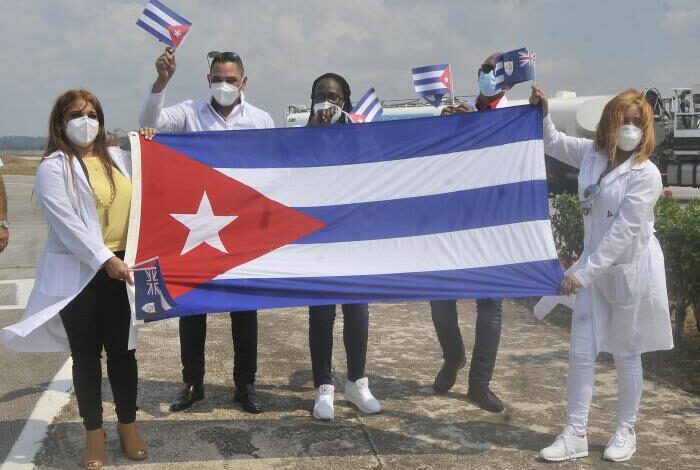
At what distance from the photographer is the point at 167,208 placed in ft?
14.6

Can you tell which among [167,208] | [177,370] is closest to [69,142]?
[167,208]

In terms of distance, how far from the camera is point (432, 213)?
4594mm

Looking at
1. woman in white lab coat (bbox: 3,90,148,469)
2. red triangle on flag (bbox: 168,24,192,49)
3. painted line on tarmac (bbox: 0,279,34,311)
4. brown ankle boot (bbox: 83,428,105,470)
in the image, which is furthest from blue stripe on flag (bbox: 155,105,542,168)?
painted line on tarmac (bbox: 0,279,34,311)

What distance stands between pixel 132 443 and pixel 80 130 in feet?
5.46

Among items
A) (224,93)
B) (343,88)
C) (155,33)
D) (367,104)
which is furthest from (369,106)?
(155,33)

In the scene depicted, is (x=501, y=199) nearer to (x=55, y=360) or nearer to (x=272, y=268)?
(x=272, y=268)

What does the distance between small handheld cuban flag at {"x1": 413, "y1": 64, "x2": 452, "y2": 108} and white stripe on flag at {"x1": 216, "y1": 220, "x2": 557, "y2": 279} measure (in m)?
1.44

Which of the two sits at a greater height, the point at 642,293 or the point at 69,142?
the point at 69,142

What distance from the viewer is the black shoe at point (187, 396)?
4.94 meters

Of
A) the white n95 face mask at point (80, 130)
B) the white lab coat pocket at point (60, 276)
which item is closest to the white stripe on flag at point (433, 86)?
the white n95 face mask at point (80, 130)

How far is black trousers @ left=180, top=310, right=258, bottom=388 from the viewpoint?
498 cm

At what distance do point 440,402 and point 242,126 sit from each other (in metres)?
2.18

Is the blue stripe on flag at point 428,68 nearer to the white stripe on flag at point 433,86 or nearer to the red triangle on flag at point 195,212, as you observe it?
the white stripe on flag at point 433,86

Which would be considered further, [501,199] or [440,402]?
[440,402]
